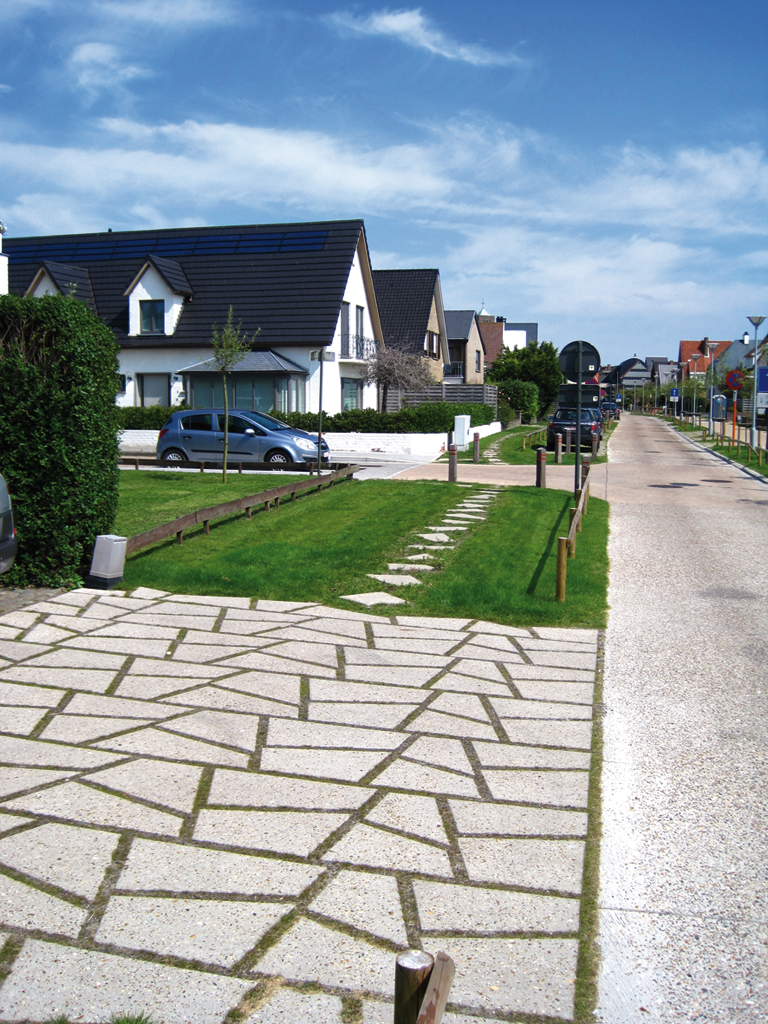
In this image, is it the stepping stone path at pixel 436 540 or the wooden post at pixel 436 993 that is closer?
the wooden post at pixel 436 993

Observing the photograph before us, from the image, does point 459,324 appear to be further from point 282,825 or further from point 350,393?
point 282,825

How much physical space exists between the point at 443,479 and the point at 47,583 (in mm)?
14351

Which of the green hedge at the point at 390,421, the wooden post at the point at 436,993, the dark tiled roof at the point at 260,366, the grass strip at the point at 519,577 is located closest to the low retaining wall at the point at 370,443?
the green hedge at the point at 390,421

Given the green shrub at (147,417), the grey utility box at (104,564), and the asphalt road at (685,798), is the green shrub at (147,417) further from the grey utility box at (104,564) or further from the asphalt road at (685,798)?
the asphalt road at (685,798)

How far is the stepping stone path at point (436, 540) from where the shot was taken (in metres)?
9.09

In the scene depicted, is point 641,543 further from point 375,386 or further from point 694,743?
point 375,386

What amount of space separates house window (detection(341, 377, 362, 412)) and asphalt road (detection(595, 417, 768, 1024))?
89.6ft

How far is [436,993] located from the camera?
211 cm

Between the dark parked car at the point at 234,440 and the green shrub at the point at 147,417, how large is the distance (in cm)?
906

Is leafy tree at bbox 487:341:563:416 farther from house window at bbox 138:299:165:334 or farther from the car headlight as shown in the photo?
the car headlight

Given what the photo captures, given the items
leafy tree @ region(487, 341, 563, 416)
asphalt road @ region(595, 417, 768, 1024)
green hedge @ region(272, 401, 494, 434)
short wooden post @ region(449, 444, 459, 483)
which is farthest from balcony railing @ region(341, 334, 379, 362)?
asphalt road @ region(595, 417, 768, 1024)

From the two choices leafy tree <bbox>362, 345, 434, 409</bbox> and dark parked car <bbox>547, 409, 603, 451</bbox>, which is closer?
dark parked car <bbox>547, 409, 603, 451</bbox>

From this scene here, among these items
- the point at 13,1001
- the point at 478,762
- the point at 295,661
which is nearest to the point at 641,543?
the point at 295,661

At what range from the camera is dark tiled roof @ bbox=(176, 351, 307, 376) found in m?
32.9
